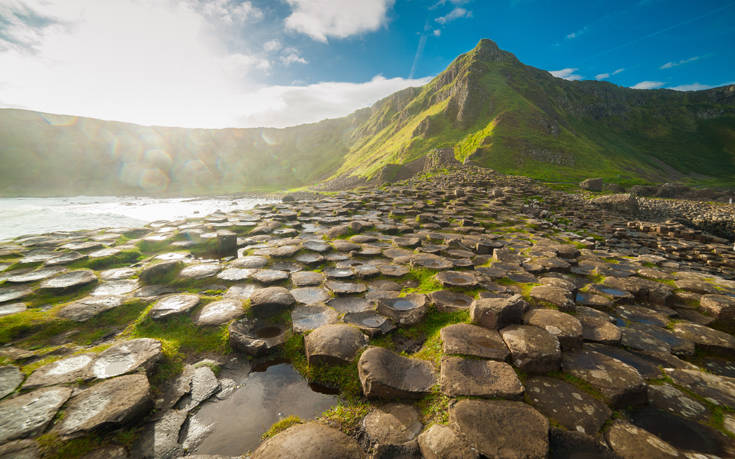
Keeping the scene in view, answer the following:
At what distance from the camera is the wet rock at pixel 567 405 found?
76.3 inches

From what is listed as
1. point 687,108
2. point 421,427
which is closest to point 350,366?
point 421,427

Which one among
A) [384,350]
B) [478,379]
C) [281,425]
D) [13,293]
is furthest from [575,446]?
[13,293]

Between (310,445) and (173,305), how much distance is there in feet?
9.59

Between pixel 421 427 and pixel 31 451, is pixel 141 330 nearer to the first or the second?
pixel 31 451

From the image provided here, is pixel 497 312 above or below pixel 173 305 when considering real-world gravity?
above

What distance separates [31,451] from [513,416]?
3322 millimetres

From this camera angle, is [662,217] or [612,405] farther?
[662,217]

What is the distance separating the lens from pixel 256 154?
380ft

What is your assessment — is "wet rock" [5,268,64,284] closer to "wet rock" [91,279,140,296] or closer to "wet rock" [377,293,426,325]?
"wet rock" [91,279,140,296]

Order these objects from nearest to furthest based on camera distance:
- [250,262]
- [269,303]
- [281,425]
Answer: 1. [281,425]
2. [269,303]
3. [250,262]

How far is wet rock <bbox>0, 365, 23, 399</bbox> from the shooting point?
217cm

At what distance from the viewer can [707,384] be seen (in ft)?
7.70

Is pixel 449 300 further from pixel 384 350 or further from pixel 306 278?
pixel 306 278

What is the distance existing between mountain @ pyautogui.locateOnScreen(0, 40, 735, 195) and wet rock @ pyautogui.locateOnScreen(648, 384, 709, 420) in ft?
100
